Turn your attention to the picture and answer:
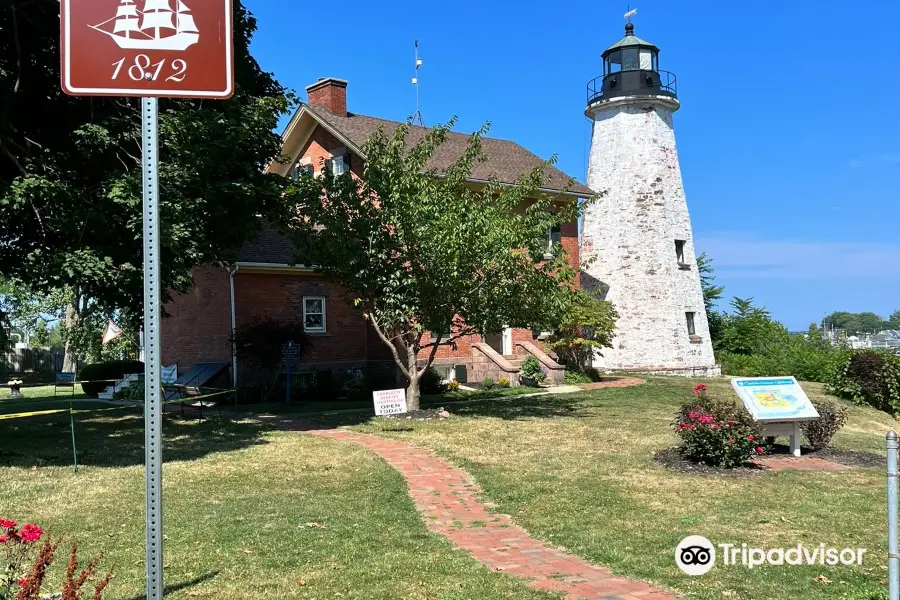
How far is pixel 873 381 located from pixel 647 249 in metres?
9.44

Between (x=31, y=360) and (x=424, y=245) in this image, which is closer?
(x=424, y=245)

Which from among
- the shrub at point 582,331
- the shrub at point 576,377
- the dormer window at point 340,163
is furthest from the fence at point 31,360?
the shrub at point 576,377

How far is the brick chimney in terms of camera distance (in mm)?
27625

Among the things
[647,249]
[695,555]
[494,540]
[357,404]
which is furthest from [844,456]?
[647,249]

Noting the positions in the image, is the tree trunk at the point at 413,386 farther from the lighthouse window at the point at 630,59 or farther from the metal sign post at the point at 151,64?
the lighthouse window at the point at 630,59

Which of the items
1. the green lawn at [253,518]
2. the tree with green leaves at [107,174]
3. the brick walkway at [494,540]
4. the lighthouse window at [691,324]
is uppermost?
the tree with green leaves at [107,174]

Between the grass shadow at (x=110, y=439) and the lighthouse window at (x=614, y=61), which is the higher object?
the lighthouse window at (x=614, y=61)

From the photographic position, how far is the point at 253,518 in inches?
310

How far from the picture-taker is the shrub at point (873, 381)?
23156 millimetres

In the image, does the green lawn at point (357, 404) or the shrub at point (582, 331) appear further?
the shrub at point (582, 331)

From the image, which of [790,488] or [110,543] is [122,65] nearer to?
[110,543]

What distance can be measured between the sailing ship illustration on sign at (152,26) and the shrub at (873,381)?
81.0 ft

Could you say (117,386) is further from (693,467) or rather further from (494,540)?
(494,540)

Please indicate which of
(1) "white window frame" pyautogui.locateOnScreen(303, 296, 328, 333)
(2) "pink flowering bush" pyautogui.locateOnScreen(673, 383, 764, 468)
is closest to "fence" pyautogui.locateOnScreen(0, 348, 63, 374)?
(1) "white window frame" pyautogui.locateOnScreen(303, 296, 328, 333)
